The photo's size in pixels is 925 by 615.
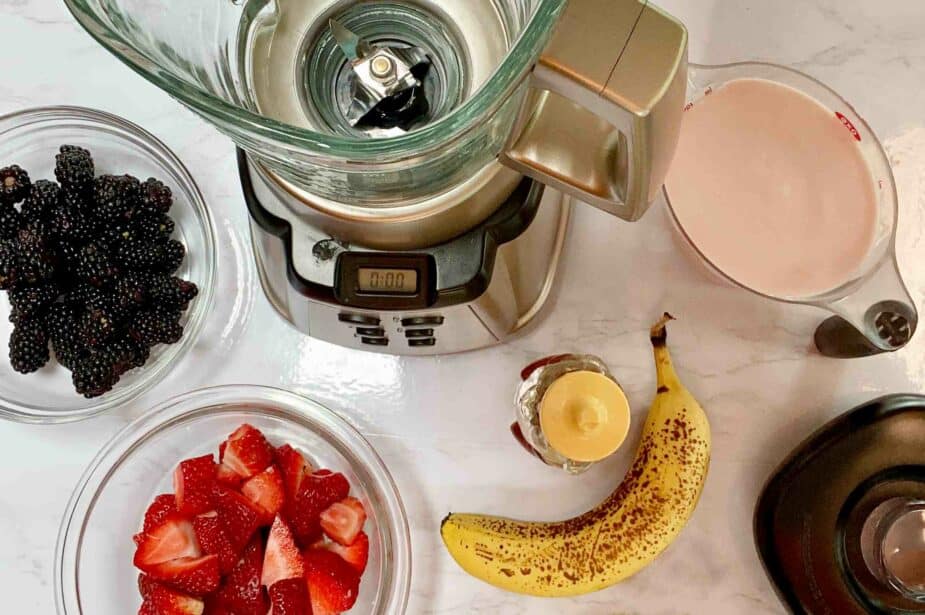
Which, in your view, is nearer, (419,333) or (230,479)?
(419,333)

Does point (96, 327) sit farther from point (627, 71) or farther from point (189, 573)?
point (627, 71)

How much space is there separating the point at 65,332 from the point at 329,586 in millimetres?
387

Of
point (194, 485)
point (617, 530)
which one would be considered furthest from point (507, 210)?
Answer: point (194, 485)

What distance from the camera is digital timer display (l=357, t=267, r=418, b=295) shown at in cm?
64

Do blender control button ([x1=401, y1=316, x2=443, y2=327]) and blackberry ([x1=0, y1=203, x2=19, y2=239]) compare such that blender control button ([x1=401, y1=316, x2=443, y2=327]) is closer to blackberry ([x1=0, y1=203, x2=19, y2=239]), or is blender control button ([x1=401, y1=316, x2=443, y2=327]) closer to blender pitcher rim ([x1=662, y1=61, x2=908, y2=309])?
blender pitcher rim ([x1=662, y1=61, x2=908, y2=309])

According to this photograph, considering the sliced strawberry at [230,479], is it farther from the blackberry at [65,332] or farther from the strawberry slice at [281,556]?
the blackberry at [65,332]

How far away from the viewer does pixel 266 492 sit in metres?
0.87

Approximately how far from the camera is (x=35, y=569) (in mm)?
889

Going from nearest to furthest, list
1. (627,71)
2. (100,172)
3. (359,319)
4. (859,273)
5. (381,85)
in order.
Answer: (627,71) → (381,85) → (359,319) → (859,273) → (100,172)

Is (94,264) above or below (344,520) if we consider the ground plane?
above

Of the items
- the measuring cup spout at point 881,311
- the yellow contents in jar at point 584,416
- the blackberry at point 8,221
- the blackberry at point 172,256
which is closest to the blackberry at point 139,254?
the blackberry at point 172,256

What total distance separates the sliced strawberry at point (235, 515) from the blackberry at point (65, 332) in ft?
0.69

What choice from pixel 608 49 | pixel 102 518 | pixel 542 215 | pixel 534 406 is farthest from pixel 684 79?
pixel 102 518

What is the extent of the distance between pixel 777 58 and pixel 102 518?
0.92m
